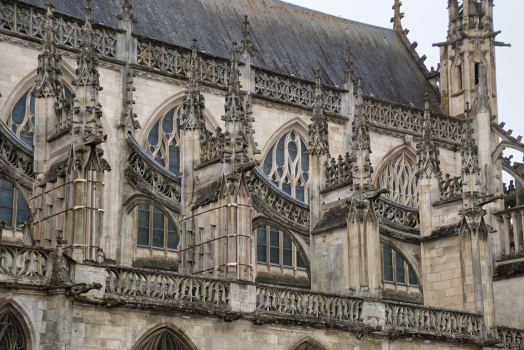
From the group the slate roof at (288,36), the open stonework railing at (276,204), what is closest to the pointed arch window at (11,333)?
the open stonework railing at (276,204)

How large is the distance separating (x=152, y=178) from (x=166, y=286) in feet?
14.5

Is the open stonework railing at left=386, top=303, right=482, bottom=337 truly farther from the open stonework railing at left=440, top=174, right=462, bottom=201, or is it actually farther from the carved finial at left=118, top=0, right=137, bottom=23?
the carved finial at left=118, top=0, right=137, bottom=23

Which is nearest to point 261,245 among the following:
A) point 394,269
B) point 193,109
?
point 394,269

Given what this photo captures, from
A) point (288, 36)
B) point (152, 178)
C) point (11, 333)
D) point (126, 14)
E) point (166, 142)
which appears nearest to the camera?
point (11, 333)

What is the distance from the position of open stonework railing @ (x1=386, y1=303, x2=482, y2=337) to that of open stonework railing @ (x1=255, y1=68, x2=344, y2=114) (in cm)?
892

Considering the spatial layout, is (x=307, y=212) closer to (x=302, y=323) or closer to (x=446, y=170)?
(x=302, y=323)

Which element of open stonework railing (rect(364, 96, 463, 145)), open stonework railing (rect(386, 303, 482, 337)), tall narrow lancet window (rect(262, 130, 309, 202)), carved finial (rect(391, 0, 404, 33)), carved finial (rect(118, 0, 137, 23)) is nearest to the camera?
open stonework railing (rect(386, 303, 482, 337))

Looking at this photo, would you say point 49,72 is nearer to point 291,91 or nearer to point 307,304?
point 307,304

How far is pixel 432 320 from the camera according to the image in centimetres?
2394

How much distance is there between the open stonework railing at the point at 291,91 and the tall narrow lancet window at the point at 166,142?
3.16 metres

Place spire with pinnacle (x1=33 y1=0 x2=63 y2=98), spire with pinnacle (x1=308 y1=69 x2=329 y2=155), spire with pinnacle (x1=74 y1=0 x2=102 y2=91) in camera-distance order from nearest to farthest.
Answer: spire with pinnacle (x1=74 y1=0 x2=102 y2=91) < spire with pinnacle (x1=33 y1=0 x2=63 y2=98) < spire with pinnacle (x1=308 y1=69 x2=329 y2=155)

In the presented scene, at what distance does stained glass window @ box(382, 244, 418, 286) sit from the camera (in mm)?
31453

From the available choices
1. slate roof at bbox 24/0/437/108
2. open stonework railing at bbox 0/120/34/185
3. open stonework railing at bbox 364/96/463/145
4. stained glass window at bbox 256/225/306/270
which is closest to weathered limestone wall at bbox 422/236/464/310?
stained glass window at bbox 256/225/306/270

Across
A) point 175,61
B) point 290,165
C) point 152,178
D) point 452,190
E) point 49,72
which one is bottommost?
point 152,178
